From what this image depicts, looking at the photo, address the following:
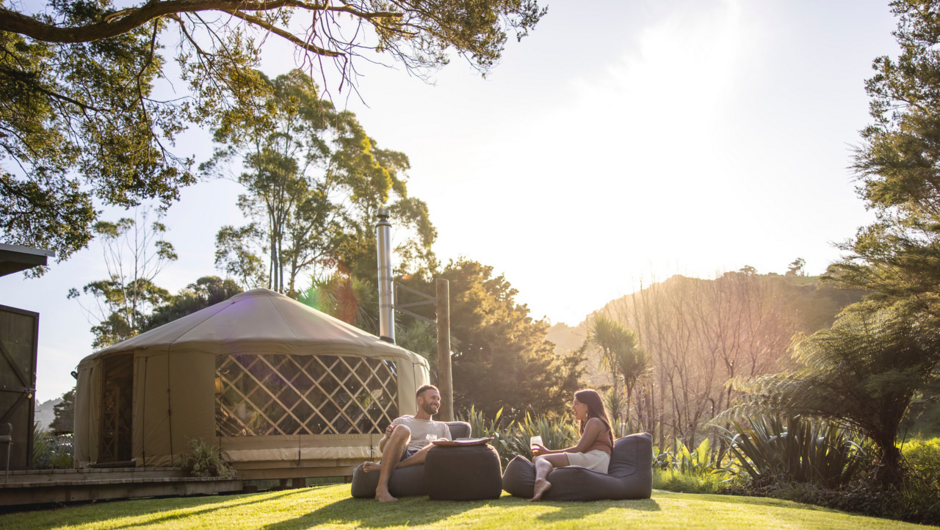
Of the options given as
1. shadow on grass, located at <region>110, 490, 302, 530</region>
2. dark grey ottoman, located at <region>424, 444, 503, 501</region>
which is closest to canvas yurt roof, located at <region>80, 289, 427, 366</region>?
shadow on grass, located at <region>110, 490, 302, 530</region>

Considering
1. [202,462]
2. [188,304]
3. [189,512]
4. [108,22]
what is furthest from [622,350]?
[188,304]

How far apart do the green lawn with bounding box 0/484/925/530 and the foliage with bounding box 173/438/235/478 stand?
1.82 metres

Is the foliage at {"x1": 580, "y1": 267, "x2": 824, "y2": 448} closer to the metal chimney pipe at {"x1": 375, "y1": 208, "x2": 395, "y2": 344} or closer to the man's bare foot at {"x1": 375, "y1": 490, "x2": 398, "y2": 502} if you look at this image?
the metal chimney pipe at {"x1": 375, "y1": 208, "x2": 395, "y2": 344}

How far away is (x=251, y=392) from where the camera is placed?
6.84 metres

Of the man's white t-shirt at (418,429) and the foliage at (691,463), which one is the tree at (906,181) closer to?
the foliage at (691,463)

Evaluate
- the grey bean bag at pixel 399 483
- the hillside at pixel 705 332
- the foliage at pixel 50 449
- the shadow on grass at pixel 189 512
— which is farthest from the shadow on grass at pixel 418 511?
the hillside at pixel 705 332

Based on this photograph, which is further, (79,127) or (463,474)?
(79,127)

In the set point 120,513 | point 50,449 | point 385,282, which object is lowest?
point 50,449

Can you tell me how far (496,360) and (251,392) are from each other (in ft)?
31.9

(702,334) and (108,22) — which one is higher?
(108,22)

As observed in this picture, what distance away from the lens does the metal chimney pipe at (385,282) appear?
9.30m

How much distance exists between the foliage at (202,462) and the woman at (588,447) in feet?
12.2

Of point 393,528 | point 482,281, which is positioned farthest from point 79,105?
point 482,281

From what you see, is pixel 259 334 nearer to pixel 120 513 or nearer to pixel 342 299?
pixel 120 513
